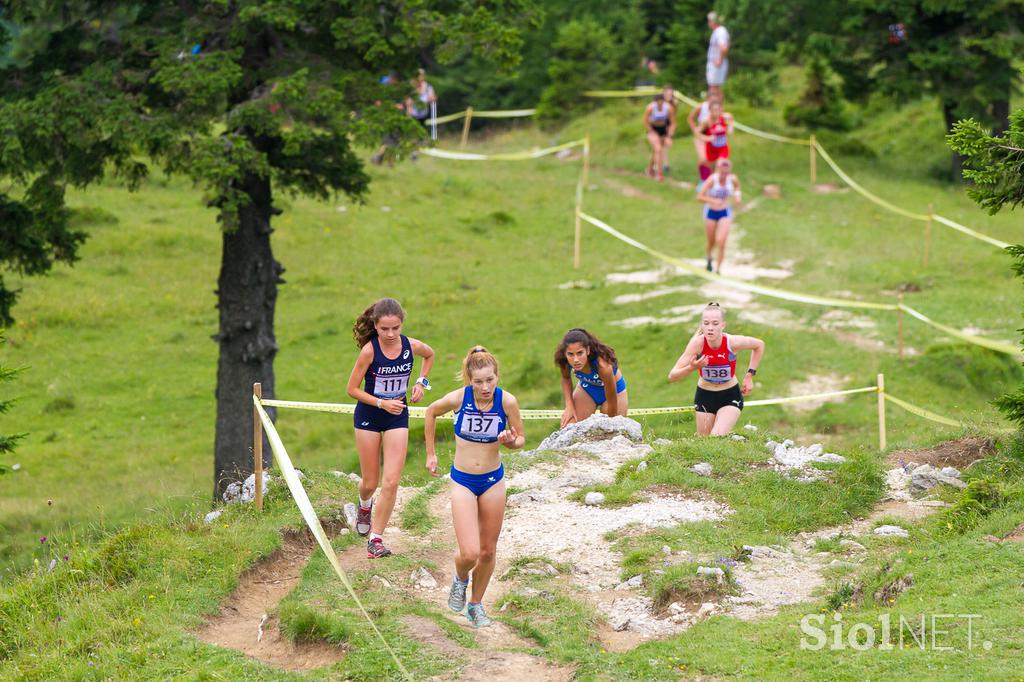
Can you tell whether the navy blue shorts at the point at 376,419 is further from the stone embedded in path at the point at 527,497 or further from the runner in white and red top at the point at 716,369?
the runner in white and red top at the point at 716,369

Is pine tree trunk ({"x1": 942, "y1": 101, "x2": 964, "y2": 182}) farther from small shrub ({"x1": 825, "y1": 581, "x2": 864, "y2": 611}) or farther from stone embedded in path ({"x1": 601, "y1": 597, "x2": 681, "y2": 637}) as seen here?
stone embedded in path ({"x1": 601, "y1": 597, "x2": 681, "y2": 637})

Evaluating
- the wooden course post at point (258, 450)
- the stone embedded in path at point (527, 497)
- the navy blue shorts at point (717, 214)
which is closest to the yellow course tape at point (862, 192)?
the navy blue shorts at point (717, 214)

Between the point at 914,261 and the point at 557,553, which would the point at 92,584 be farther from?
the point at 914,261

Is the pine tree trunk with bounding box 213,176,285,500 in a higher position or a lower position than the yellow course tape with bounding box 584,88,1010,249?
lower

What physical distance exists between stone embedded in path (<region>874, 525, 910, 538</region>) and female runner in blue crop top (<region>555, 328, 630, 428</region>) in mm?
2982

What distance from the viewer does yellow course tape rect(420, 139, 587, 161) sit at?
106 feet

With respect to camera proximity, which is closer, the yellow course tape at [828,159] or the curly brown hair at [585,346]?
the curly brown hair at [585,346]

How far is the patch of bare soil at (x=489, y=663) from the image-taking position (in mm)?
7754

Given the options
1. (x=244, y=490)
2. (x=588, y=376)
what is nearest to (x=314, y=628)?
(x=244, y=490)

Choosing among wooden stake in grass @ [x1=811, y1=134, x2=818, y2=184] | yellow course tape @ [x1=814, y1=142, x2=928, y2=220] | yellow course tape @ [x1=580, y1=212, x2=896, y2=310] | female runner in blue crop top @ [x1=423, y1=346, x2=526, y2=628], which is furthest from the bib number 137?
wooden stake in grass @ [x1=811, y1=134, x2=818, y2=184]

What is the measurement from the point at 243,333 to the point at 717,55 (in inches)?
643

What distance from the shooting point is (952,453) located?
11.9 m

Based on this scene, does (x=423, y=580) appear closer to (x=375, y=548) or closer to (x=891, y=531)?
(x=375, y=548)

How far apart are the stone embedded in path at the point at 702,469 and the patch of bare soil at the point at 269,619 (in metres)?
3.54
